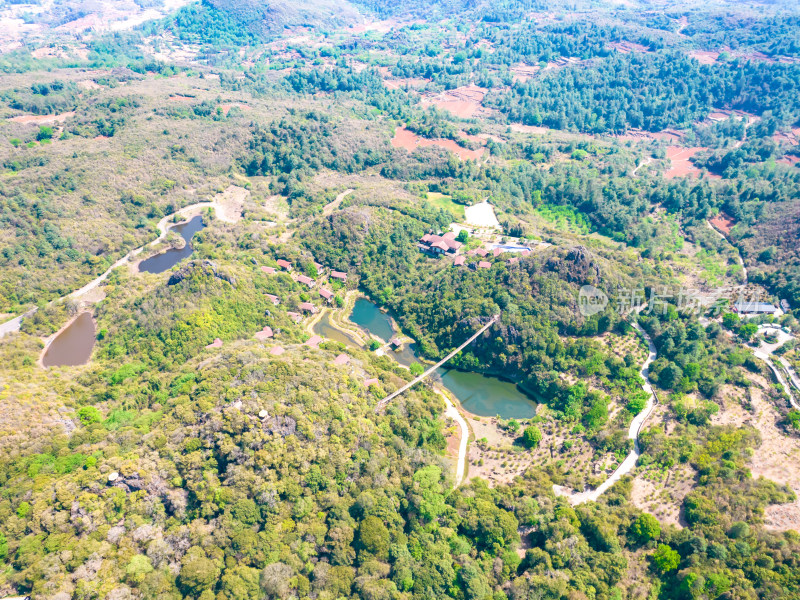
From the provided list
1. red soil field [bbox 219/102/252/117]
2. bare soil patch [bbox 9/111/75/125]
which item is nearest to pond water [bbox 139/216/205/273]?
red soil field [bbox 219/102/252/117]

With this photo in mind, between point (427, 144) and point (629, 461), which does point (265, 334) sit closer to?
point (629, 461)

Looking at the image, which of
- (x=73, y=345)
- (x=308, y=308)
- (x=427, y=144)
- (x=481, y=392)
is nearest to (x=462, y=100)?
(x=427, y=144)

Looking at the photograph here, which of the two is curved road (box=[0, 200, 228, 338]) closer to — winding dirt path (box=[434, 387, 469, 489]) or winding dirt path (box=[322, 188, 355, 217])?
winding dirt path (box=[322, 188, 355, 217])

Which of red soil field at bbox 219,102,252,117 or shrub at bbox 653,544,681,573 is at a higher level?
red soil field at bbox 219,102,252,117

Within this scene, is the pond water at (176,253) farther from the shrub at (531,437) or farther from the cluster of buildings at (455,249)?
the shrub at (531,437)

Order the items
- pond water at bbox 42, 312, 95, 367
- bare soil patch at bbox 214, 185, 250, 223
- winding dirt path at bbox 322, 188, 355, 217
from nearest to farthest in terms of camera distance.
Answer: pond water at bbox 42, 312, 95, 367, winding dirt path at bbox 322, 188, 355, 217, bare soil patch at bbox 214, 185, 250, 223

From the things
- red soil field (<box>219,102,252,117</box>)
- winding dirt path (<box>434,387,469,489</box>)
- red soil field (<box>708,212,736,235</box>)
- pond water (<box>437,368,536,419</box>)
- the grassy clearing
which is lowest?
pond water (<box>437,368,536,419</box>)

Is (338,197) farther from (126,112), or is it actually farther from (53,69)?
(53,69)

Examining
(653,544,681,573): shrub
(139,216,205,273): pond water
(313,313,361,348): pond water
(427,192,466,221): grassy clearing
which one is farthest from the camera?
(427,192,466,221): grassy clearing
